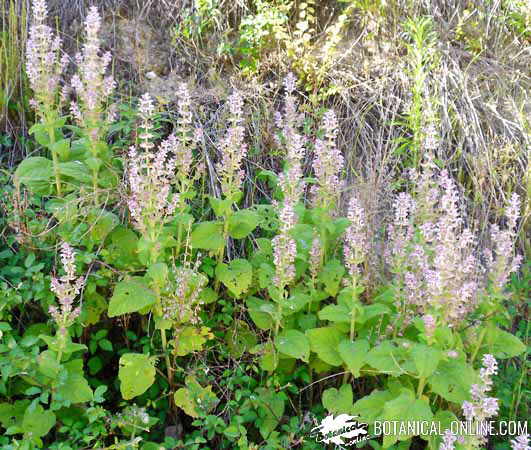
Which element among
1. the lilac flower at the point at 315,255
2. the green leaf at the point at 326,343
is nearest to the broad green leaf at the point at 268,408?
the green leaf at the point at 326,343

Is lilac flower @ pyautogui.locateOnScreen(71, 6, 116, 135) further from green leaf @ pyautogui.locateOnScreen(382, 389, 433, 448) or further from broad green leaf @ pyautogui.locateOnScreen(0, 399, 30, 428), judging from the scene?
green leaf @ pyautogui.locateOnScreen(382, 389, 433, 448)

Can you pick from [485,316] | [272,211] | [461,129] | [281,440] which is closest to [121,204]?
Answer: [272,211]

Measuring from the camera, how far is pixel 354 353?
7.39 ft

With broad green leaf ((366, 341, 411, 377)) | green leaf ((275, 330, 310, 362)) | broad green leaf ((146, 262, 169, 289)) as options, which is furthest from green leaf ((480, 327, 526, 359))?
broad green leaf ((146, 262, 169, 289))

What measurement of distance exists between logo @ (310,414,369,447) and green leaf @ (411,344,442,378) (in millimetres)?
366

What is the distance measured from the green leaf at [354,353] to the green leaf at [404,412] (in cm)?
18

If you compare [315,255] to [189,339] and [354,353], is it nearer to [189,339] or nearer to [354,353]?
[354,353]

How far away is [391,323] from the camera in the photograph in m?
2.41

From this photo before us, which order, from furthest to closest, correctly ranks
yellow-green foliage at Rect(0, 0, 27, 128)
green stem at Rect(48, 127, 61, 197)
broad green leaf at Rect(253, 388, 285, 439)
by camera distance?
yellow-green foliage at Rect(0, 0, 27, 128) → green stem at Rect(48, 127, 61, 197) → broad green leaf at Rect(253, 388, 285, 439)

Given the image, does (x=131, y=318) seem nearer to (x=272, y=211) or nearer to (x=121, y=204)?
(x=121, y=204)

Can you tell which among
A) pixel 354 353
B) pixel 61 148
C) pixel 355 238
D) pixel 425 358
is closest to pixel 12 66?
pixel 61 148

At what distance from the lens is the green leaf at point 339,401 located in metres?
2.35

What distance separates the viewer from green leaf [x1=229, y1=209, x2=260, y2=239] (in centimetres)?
256

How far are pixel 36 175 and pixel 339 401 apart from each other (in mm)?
1704
